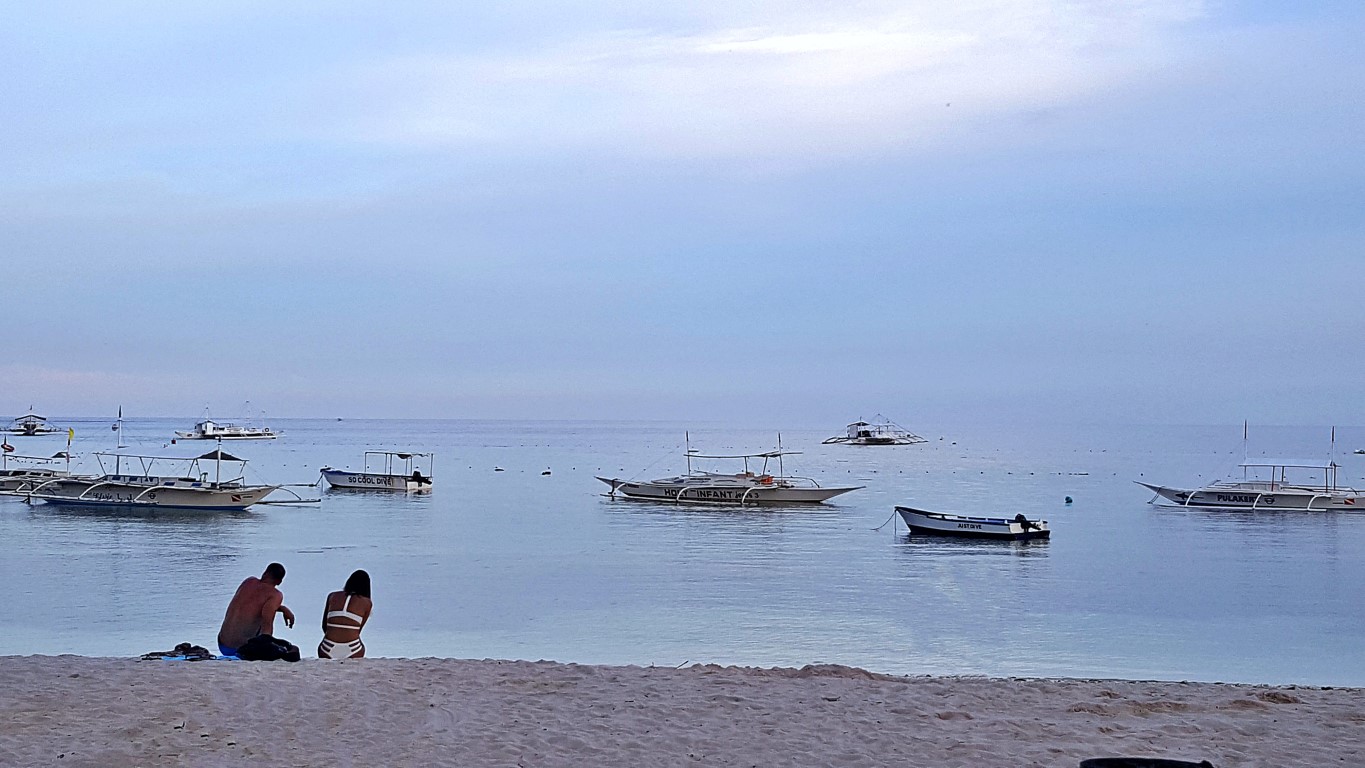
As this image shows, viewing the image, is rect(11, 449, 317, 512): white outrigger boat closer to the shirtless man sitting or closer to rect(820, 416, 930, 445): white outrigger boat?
the shirtless man sitting

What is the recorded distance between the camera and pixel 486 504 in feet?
168

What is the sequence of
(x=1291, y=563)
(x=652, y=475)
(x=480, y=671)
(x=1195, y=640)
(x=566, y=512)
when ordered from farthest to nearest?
(x=652, y=475), (x=566, y=512), (x=1291, y=563), (x=1195, y=640), (x=480, y=671)

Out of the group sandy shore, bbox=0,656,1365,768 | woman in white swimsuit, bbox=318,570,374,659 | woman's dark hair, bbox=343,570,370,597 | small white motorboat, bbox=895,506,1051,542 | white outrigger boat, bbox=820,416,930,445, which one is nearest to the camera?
sandy shore, bbox=0,656,1365,768

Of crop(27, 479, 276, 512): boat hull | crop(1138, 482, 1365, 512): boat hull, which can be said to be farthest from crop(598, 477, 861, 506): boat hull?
crop(27, 479, 276, 512): boat hull

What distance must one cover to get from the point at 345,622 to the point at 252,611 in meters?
0.85

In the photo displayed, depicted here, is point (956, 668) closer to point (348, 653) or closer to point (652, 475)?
point (348, 653)

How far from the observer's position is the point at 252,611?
10.2 meters

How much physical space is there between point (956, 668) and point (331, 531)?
2726 centimetres

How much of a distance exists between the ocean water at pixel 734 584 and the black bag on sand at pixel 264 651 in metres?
6.19

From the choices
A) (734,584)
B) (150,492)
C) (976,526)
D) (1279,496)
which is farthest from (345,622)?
(1279,496)

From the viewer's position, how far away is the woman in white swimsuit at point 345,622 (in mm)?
10562

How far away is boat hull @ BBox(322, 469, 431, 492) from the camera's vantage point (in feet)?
185

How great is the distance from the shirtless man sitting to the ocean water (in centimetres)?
617

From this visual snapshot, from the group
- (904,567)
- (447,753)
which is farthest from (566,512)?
(447,753)
